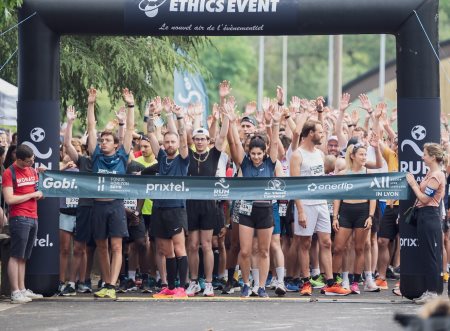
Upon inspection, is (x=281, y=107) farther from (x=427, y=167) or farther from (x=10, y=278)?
(x=10, y=278)

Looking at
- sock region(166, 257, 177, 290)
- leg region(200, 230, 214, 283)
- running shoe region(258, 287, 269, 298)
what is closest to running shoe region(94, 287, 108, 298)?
sock region(166, 257, 177, 290)

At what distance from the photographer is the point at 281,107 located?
16844 millimetres

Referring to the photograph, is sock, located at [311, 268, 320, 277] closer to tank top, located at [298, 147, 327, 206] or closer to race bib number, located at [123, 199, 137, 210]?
tank top, located at [298, 147, 327, 206]

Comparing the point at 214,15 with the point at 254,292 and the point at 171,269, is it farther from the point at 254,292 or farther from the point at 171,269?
the point at 254,292

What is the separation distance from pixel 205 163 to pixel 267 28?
2.04 metres

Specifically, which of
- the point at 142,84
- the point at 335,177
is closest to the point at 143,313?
the point at 335,177

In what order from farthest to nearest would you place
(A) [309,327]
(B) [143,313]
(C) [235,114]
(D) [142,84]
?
1. (D) [142,84]
2. (C) [235,114]
3. (B) [143,313]
4. (A) [309,327]

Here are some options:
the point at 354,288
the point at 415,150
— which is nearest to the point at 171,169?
the point at 354,288

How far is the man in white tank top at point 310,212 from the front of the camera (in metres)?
16.1

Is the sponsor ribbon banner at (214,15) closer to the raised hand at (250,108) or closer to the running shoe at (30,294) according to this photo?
the raised hand at (250,108)

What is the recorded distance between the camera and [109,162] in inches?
625

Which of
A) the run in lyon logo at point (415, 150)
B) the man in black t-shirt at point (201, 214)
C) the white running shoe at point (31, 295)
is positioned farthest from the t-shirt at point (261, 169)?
the white running shoe at point (31, 295)

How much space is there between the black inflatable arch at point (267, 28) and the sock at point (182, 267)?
2216mm

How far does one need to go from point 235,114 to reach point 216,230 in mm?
1563
